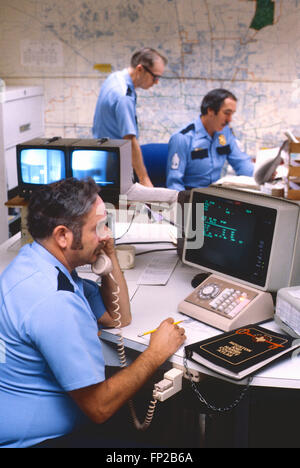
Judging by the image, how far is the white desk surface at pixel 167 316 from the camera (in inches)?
55.2

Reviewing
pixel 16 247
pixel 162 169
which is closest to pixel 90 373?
pixel 16 247

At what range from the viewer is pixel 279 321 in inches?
63.7

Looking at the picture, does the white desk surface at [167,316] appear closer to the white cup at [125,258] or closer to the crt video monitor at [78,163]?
the white cup at [125,258]

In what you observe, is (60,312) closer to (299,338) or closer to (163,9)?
(299,338)

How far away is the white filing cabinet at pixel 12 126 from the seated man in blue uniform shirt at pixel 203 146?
129 centimetres

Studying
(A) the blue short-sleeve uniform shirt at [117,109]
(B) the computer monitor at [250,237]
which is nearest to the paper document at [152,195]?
(B) the computer monitor at [250,237]

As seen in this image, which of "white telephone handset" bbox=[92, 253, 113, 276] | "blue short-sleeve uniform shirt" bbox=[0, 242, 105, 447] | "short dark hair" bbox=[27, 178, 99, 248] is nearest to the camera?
"blue short-sleeve uniform shirt" bbox=[0, 242, 105, 447]

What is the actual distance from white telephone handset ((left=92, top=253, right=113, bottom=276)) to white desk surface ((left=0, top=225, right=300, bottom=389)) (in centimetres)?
19

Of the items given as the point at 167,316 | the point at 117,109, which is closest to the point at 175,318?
the point at 167,316

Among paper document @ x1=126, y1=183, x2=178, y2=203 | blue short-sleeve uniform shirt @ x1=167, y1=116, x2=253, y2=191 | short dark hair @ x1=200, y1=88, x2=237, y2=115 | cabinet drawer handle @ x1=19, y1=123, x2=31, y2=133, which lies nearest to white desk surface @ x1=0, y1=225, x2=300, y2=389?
paper document @ x1=126, y1=183, x2=178, y2=203

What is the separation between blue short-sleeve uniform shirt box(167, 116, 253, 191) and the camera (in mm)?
3586

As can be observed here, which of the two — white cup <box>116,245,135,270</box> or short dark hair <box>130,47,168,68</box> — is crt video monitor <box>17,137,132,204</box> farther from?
short dark hair <box>130,47,168,68</box>

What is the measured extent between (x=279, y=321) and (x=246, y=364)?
0.88 feet

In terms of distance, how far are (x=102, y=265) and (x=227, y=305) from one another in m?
0.42
